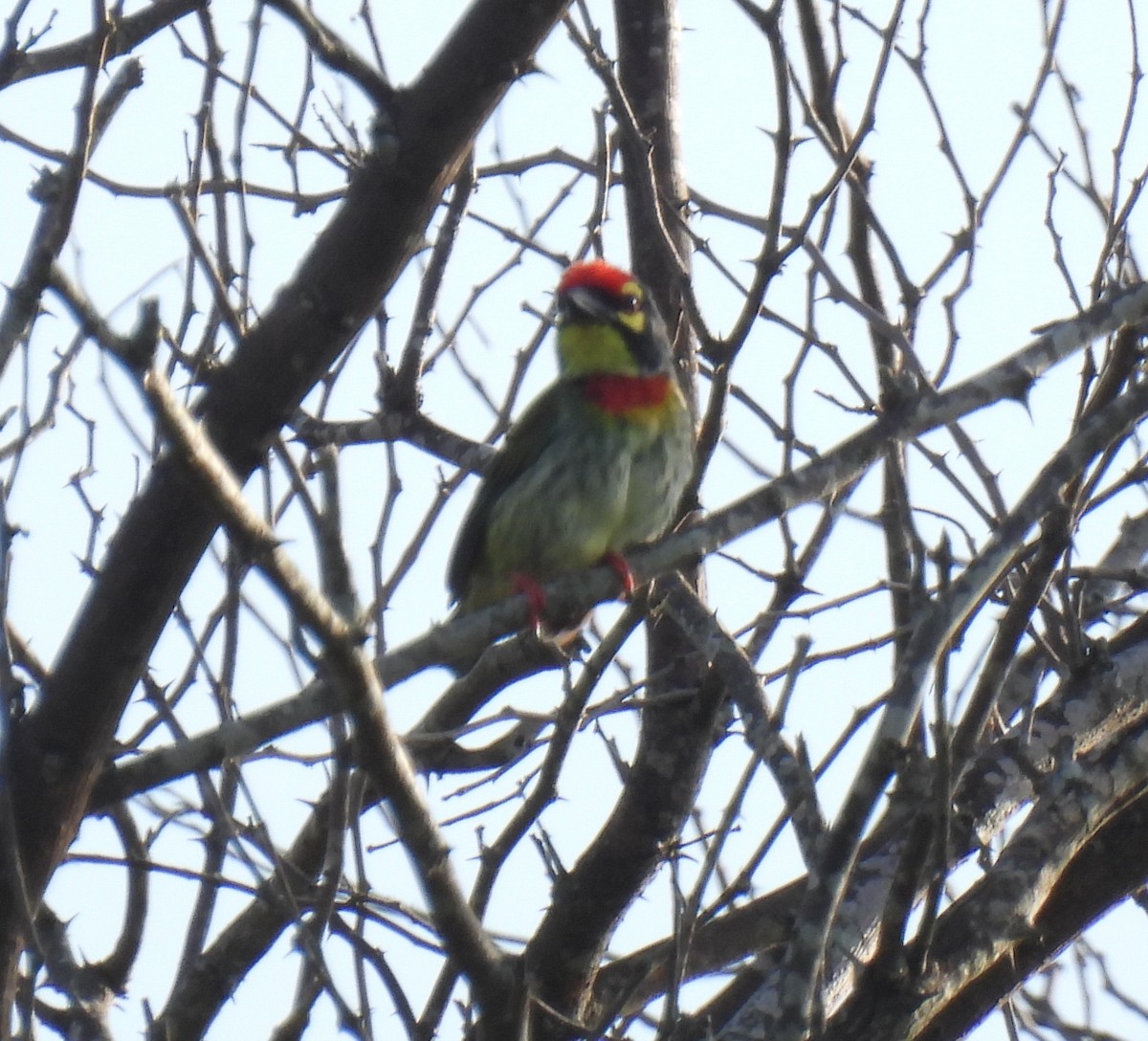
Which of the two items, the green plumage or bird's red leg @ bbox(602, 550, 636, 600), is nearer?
bird's red leg @ bbox(602, 550, 636, 600)

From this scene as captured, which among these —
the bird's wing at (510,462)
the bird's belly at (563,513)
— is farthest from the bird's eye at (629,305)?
the bird's belly at (563,513)

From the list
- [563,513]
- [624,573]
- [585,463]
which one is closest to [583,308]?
[585,463]

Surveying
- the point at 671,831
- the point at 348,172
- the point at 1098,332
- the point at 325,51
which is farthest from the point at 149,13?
the point at 671,831

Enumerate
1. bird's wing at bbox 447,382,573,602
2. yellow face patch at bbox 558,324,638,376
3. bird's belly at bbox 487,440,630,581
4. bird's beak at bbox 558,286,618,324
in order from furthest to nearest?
yellow face patch at bbox 558,324,638,376
bird's wing at bbox 447,382,573,602
bird's beak at bbox 558,286,618,324
bird's belly at bbox 487,440,630,581

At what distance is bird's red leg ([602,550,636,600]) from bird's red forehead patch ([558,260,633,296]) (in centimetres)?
97

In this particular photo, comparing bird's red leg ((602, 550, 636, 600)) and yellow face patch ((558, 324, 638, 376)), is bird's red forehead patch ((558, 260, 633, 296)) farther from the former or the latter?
bird's red leg ((602, 550, 636, 600))

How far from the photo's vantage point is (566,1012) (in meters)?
5.08

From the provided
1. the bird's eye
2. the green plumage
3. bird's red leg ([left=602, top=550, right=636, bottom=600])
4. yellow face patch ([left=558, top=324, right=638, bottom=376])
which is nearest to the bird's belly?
the green plumage

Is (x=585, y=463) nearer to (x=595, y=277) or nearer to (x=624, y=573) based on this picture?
(x=595, y=277)

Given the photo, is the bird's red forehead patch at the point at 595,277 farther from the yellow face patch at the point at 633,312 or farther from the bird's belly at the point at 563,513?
the bird's belly at the point at 563,513

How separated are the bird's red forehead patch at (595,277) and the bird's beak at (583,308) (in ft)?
0.08

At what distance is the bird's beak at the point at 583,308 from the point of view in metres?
5.80

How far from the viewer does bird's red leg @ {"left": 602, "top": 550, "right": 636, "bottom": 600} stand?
448 cm

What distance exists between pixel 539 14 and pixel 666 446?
2578 mm
